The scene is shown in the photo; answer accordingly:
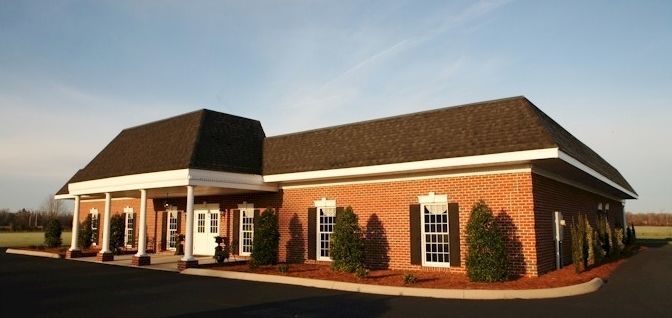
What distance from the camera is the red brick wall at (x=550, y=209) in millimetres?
14148

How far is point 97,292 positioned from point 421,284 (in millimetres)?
8296

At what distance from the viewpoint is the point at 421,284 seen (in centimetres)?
1255

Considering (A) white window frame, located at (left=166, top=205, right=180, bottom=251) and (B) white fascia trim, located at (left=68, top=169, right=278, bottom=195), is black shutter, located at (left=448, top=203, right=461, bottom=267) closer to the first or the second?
(B) white fascia trim, located at (left=68, top=169, right=278, bottom=195)

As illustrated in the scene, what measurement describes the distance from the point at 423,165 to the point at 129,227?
66.2ft

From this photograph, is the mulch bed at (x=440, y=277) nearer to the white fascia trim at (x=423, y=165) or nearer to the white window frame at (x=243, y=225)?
the white fascia trim at (x=423, y=165)

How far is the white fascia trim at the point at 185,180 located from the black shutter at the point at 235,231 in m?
2.63

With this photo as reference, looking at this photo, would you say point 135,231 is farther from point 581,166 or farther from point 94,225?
point 581,166

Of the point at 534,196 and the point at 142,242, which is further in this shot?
the point at 142,242

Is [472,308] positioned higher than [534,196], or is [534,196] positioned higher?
[534,196]

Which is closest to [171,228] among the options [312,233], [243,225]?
[243,225]

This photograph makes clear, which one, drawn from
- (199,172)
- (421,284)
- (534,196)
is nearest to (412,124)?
(534,196)

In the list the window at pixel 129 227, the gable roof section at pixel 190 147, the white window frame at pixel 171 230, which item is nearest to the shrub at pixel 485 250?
the gable roof section at pixel 190 147

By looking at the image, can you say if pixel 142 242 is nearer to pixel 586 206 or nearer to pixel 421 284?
pixel 421 284

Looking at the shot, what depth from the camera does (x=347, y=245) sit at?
1567cm
